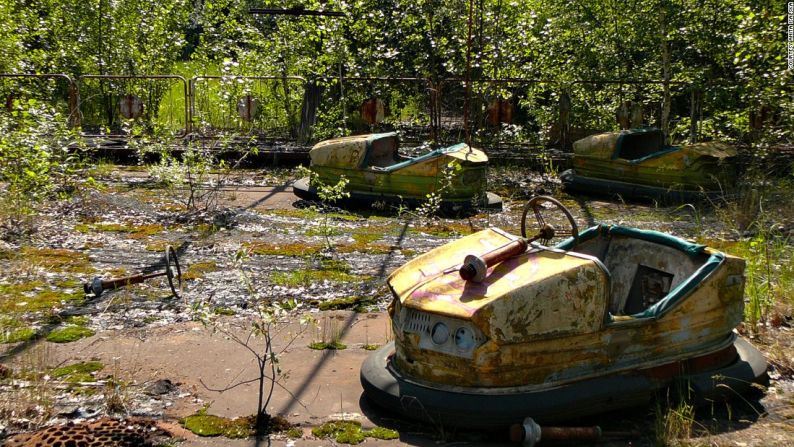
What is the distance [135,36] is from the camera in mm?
14602

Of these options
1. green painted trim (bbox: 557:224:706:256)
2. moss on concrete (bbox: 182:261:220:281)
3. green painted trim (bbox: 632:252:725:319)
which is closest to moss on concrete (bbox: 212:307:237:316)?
moss on concrete (bbox: 182:261:220:281)

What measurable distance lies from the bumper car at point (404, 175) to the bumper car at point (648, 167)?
146 centimetres

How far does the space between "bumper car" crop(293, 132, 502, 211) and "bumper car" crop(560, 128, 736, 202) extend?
1.46m

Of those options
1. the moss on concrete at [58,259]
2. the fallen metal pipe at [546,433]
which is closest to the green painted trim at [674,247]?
the fallen metal pipe at [546,433]

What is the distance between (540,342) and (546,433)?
1.35 ft

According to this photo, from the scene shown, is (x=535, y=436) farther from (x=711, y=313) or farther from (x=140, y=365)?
(x=140, y=365)

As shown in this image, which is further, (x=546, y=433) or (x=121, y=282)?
(x=121, y=282)

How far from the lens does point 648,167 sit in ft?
31.0

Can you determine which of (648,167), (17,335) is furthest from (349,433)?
(648,167)

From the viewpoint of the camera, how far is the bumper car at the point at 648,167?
30.1 ft

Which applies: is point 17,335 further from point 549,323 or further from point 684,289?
point 684,289

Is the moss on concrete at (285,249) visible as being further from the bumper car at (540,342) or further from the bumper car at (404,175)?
the bumper car at (540,342)

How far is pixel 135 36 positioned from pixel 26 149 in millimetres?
7671

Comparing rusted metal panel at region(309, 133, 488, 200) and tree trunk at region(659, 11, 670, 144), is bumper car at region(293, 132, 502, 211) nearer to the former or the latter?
rusted metal panel at region(309, 133, 488, 200)
